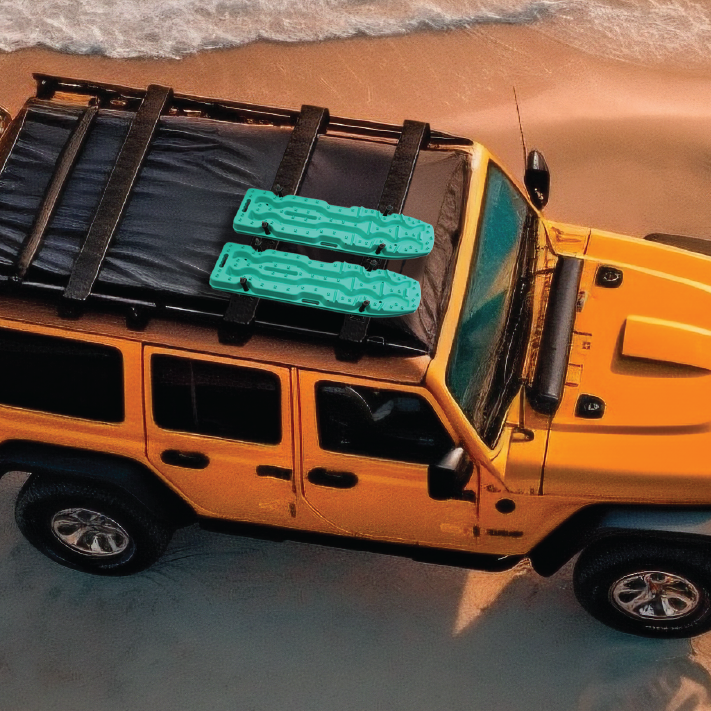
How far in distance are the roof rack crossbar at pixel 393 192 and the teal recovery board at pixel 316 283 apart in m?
0.08

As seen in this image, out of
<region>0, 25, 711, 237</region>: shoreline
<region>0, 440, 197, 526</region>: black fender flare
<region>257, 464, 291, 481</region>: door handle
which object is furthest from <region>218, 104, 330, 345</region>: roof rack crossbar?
<region>0, 25, 711, 237</region>: shoreline

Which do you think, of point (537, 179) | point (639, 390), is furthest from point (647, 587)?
point (537, 179)

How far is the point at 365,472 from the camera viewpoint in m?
4.30

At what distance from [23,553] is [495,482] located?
285 centimetres

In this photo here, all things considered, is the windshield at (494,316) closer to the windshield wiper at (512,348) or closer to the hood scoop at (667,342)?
the windshield wiper at (512,348)

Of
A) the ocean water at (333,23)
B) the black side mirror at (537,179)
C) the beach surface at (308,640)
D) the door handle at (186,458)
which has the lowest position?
the beach surface at (308,640)

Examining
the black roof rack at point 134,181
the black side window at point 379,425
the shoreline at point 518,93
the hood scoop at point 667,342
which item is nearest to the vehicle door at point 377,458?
the black side window at point 379,425

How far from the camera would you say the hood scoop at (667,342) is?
4523mm

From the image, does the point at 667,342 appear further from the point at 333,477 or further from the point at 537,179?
the point at 333,477

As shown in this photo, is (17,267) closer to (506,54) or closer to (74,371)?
(74,371)

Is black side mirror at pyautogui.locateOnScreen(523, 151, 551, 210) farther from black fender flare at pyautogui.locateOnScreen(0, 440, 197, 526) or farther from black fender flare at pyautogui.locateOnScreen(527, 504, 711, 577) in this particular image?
black fender flare at pyautogui.locateOnScreen(0, 440, 197, 526)

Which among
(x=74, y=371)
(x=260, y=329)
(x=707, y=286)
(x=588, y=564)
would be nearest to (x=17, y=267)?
(x=74, y=371)

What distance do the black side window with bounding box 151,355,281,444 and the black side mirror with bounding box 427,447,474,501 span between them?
0.77 metres

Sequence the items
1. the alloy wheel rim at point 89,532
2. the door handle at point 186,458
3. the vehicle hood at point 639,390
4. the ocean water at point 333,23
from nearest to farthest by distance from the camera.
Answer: the vehicle hood at point 639,390, the door handle at point 186,458, the alloy wheel rim at point 89,532, the ocean water at point 333,23
